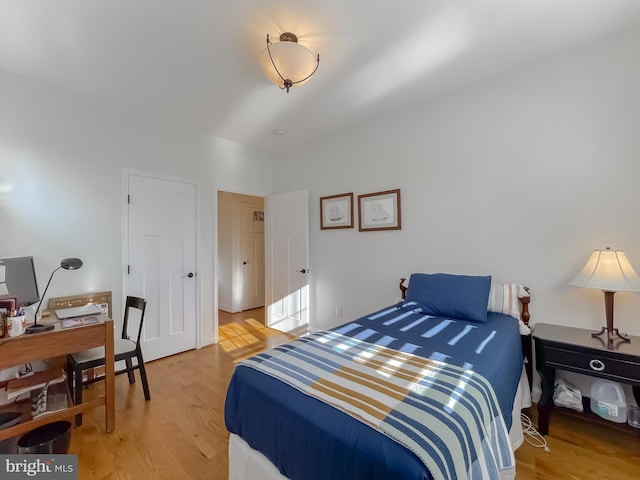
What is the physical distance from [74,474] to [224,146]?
3.38 metres

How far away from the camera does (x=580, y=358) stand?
1.76 m

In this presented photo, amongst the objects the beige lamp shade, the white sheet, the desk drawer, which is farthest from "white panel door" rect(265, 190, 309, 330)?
the beige lamp shade

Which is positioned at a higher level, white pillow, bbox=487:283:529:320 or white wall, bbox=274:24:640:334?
white wall, bbox=274:24:640:334

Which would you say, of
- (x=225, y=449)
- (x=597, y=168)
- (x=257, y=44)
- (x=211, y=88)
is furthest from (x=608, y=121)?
(x=225, y=449)

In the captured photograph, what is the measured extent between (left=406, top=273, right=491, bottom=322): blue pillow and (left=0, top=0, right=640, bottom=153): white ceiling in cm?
176

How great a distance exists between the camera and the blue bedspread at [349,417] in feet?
3.04

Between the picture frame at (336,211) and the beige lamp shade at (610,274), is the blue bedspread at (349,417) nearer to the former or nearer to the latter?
the beige lamp shade at (610,274)

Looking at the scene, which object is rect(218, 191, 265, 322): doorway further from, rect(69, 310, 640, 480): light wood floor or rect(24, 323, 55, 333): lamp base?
rect(24, 323, 55, 333): lamp base

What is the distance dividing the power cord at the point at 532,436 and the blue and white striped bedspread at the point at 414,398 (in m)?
0.79

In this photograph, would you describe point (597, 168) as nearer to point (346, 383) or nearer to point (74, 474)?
point (346, 383)

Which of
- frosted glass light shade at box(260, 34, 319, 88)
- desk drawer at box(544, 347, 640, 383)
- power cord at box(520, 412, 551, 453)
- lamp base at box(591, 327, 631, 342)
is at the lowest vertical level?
power cord at box(520, 412, 551, 453)

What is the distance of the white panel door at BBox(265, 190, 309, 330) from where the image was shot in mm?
3873

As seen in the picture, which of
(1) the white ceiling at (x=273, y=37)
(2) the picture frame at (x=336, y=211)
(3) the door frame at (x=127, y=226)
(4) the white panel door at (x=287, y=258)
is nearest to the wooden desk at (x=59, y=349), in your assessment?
(3) the door frame at (x=127, y=226)

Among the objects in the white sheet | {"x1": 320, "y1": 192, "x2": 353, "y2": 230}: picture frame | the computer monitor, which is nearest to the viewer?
the white sheet
